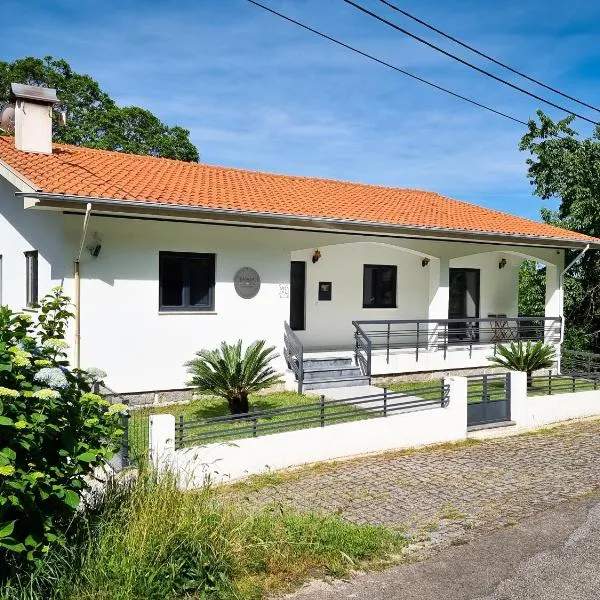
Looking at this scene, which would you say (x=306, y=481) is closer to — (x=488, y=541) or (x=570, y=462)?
(x=488, y=541)

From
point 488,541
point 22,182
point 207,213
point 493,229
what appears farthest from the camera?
point 493,229

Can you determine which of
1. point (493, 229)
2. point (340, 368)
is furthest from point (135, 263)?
point (493, 229)

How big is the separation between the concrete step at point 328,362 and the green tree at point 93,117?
2374 cm

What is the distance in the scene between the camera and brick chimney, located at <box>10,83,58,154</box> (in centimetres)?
1202

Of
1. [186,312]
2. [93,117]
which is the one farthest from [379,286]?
[93,117]

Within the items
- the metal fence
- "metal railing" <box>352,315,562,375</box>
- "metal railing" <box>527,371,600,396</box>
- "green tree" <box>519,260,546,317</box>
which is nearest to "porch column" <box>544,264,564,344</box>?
"metal railing" <box>352,315,562,375</box>

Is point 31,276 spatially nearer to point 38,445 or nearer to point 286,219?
point 286,219

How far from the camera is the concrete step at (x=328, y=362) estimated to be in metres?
12.6

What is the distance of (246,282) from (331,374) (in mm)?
2682

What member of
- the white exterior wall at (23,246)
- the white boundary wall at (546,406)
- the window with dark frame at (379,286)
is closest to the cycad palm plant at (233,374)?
the white exterior wall at (23,246)

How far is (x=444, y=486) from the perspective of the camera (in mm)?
7176

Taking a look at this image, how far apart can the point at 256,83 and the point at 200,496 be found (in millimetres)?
10885

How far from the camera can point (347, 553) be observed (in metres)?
5.08

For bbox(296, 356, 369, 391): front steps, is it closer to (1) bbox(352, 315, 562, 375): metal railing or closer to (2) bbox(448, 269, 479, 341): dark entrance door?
(1) bbox(352, 315, 562, 375): metal railing
